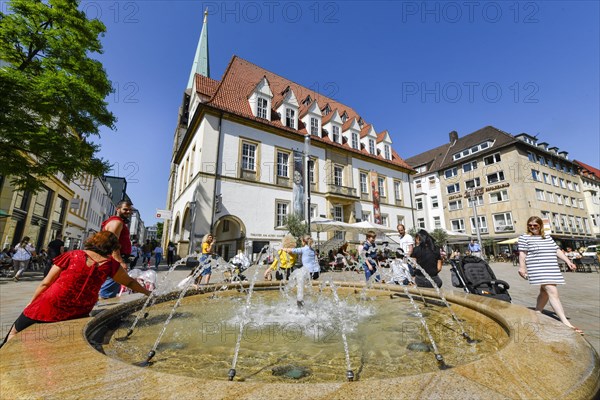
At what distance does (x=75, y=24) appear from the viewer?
35.4 ft

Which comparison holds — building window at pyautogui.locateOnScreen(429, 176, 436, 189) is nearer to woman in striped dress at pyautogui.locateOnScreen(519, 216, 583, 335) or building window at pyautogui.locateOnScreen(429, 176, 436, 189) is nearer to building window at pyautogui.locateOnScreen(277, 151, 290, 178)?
building window at pyautogui.locateOnScreen(277, 151, 290, 178)

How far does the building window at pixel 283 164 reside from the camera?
72.5 feet

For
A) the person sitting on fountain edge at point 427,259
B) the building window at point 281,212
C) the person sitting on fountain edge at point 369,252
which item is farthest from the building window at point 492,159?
the person sitting on fountain edge at point 427,259

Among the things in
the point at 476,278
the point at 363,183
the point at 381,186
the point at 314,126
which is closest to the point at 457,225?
the point at 381,186

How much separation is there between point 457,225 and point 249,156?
34.4 metres

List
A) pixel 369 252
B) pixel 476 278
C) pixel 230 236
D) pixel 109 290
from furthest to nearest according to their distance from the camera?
1. pixel 230 236
2. pixel 369 252
3. pixel 476 278
4. pixel 109 290

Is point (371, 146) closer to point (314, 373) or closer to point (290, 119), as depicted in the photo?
point (290, 119)

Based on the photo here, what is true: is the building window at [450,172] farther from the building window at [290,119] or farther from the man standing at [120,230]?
the man standing at [120,230]

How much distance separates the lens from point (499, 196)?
1407 inches

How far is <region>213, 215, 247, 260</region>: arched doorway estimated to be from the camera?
741 inches

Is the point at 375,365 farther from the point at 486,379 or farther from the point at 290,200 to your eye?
the point at 290,200

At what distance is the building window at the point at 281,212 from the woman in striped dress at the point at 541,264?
17293mm

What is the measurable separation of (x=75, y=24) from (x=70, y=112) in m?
3.74

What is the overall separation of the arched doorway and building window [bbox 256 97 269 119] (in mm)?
8987
